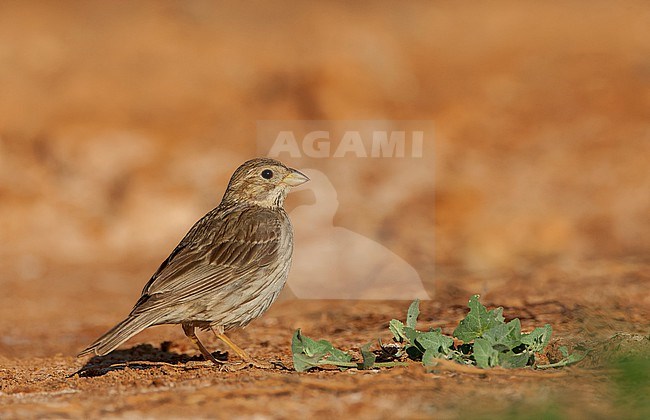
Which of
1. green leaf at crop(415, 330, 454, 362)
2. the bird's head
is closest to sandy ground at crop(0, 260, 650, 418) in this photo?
green leaf at crop(415, 330, 454, 362)

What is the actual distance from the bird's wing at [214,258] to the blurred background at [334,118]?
12.1 ft

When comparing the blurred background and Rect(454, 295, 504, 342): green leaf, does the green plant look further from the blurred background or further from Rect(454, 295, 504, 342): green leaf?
the blurred background

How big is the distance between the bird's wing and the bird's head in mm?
302

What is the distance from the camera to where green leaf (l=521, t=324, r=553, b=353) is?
17.6ft

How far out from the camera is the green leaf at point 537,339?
535cm

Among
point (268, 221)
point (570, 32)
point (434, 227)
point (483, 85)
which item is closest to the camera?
point (268, 221)

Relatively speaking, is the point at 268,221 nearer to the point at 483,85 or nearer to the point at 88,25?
the point at 483,85

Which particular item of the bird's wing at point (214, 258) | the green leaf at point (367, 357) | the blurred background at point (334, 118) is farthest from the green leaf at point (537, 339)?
the blurred background at point (334, 118)

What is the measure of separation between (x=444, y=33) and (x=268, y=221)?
390 inches

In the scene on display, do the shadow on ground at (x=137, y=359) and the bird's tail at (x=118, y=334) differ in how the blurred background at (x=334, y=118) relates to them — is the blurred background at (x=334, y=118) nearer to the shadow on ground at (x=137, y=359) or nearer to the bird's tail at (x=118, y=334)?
the shadow on ground at (x=137, y=359)

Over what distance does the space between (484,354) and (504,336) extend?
0.16 meters

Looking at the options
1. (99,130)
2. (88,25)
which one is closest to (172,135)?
(99,130)

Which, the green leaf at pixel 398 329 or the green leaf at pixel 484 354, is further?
the green leaf at pixel 398 329

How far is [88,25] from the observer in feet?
52.2
